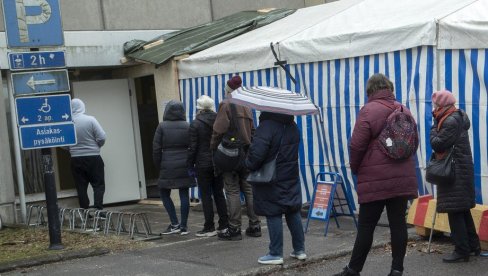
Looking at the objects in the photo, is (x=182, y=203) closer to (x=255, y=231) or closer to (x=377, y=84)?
(x=255, y=231)

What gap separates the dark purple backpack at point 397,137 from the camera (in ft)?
20.2

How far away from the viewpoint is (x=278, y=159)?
6.88 m

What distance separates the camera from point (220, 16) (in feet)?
45.5

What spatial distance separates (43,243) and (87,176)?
7.13 ft

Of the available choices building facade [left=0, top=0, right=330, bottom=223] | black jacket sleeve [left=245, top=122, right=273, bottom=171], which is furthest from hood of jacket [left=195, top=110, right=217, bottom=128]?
building facade [left=0, top=0, right=330, bottom=223]

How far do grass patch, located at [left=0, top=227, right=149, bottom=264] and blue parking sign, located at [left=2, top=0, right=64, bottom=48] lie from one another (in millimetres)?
2306

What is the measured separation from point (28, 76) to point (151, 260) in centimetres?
248

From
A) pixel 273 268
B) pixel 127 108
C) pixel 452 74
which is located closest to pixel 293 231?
pixel 273 268

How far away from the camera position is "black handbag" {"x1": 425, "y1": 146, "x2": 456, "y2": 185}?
6.93 m

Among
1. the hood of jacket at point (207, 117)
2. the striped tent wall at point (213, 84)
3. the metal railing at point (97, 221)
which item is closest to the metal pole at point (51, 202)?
the metal railing at point (97, 221)

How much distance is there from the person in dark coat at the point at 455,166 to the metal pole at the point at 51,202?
4.18 m

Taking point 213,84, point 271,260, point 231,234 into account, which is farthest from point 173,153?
point 213,84

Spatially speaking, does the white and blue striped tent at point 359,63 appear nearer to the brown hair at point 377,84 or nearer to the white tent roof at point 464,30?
the white tent roof at point 464,30

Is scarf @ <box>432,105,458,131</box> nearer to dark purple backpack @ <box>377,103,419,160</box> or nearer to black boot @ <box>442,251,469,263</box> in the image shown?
dark purple backpack @ <box>377,103,419,160</box>
